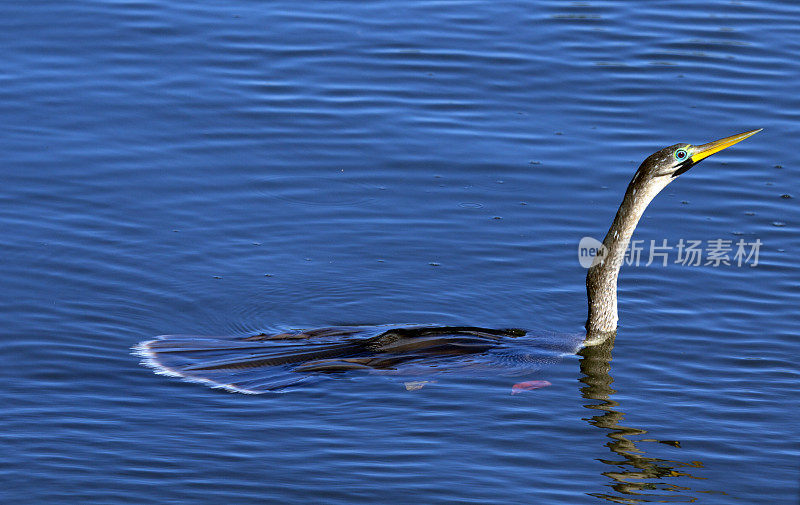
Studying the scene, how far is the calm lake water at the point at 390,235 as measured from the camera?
7574 millimetres

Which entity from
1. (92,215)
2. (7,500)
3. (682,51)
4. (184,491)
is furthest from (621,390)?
(682,51)

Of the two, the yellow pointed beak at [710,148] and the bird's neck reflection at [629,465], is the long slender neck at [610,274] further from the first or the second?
the bird's neck reflection at [629,465]

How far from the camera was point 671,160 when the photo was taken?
30.2 feet

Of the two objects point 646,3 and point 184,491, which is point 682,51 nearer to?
point 646,3

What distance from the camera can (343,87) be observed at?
1392 centimetres

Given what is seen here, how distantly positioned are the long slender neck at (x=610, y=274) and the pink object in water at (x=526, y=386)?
88 centimetres

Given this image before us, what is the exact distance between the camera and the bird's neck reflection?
7.32 meters

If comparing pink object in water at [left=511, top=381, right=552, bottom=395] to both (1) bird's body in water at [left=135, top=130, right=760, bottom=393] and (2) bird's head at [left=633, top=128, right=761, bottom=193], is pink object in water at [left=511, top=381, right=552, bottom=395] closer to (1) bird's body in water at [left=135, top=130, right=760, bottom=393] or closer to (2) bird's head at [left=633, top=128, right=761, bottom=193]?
(1) bird's body in water at [left=135, top=130, right=760, bottom=393]

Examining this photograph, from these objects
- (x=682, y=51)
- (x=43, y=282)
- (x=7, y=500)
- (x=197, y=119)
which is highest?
(x=682, y=51)

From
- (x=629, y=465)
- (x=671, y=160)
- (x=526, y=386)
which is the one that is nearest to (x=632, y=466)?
(x=629, y=465)

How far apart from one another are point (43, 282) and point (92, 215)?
50.1 inches

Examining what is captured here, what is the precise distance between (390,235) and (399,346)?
231cm

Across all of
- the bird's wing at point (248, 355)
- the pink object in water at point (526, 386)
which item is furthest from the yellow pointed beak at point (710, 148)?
the bird's wing at point (248, 355)

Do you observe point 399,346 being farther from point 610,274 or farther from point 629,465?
point 629,465
